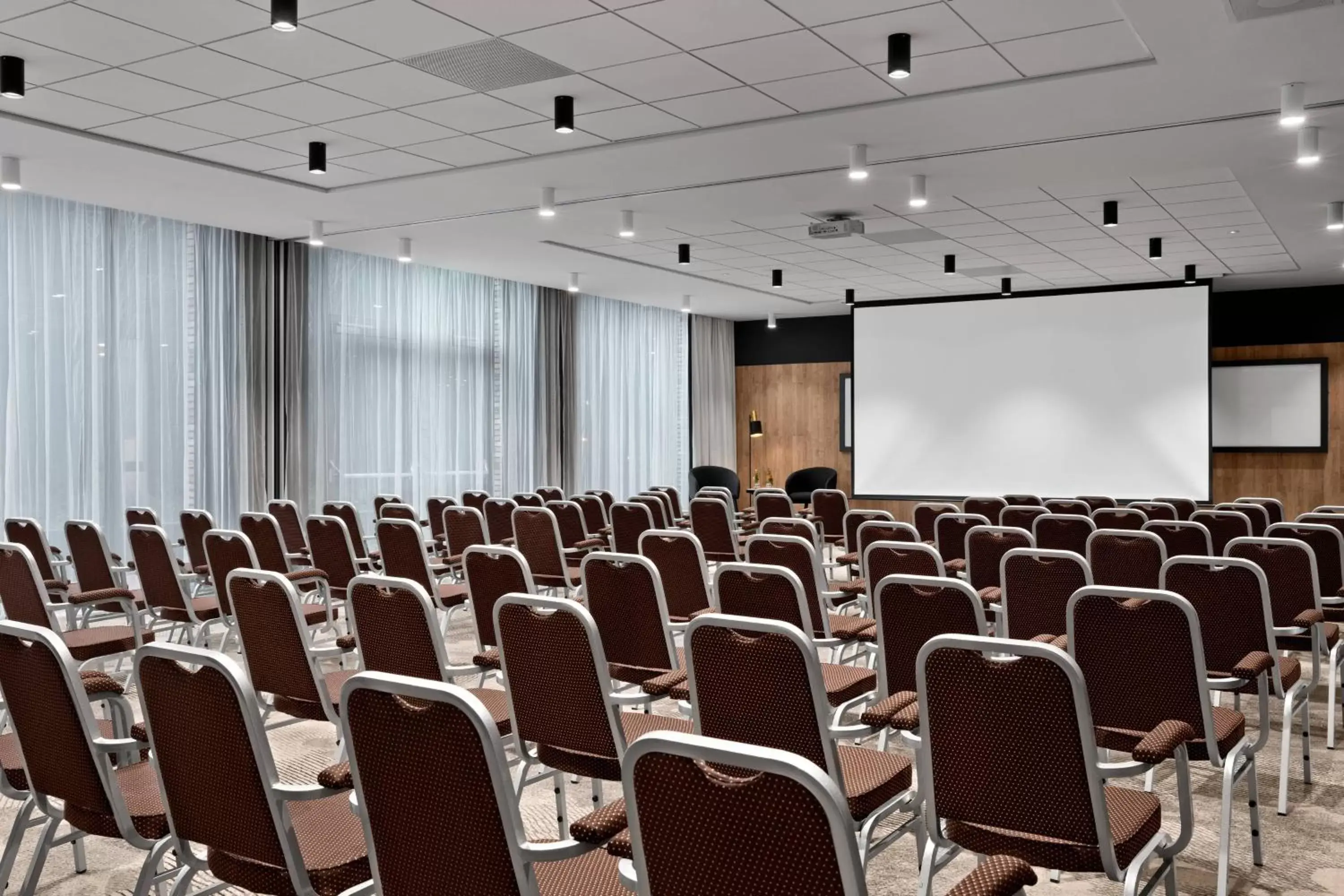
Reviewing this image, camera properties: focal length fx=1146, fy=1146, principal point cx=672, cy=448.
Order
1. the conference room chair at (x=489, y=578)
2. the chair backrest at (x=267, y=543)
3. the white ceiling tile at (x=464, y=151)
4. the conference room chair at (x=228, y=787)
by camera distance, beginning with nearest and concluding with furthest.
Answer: the conference room chair at (x=228, y=787)
the conference room chair at (x=489, y=578)
the chair backrest at (x=267, y=543)
the white ceiling tile at (x=464, y=151)

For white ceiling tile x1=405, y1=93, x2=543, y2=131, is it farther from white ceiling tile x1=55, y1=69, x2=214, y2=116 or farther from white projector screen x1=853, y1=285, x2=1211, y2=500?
white projector screen x1=853, y1=285, x2=1211, y2=500

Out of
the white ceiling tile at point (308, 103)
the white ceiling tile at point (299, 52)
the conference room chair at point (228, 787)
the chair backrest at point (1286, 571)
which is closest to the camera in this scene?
the conference room chair at point (228, 787)

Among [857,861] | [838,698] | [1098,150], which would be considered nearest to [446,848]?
[857,861]

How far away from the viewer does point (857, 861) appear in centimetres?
153

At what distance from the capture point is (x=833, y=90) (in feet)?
20.5

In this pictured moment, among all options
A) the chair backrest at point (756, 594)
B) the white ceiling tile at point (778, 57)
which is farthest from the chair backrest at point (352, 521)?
the chair backrest at point (756, 594)

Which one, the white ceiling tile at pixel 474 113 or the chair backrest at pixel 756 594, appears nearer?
the chair backrest at pixel 756 594

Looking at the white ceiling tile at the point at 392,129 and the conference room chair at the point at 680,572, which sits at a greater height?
the white ceiling tile at the point at 392,129

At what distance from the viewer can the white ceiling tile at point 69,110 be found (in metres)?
6.29

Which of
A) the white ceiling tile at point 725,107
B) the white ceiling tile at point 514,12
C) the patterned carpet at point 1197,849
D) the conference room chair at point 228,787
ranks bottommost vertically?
the patterned carpet at point 1197,849

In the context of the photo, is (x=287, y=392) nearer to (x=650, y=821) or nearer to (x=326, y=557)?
(x=326, y=557)

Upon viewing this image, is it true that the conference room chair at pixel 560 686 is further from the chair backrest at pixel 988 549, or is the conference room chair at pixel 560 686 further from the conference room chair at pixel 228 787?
the chair backrest at pixel 988 549

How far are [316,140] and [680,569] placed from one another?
3.94 metres

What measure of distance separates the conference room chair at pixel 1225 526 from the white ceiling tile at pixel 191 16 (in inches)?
219
